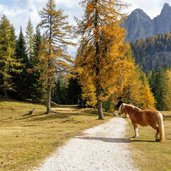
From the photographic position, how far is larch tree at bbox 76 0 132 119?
32812 mm

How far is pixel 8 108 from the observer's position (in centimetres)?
5203

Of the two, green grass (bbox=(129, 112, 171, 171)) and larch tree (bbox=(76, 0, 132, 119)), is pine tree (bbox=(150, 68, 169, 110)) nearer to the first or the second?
larch tree (bbox=(76, 0, 132, 119))

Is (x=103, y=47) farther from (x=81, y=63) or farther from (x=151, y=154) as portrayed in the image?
(x=151, y=154)

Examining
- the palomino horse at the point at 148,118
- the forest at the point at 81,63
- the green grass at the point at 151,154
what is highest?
the forest at the point at 81,63

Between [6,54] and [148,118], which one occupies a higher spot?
[6,54]

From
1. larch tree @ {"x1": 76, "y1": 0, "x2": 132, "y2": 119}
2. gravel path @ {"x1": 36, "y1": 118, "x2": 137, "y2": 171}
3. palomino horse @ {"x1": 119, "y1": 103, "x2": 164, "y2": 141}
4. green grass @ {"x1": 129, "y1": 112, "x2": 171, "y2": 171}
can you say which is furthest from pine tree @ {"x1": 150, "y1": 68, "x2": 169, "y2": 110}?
gravel path @ {"x1": 36, "y1": 118, "x2": 137, "y2": 171}

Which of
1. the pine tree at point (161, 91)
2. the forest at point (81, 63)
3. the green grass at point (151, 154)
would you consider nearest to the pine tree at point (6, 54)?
the forest at point (81, 63)

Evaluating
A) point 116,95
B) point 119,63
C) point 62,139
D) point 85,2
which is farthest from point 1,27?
point 62,139

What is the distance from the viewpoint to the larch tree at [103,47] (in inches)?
1292

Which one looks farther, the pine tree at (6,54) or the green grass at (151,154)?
the pine tree at (6,54)

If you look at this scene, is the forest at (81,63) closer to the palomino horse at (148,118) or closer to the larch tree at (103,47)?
the larch tree at (103,47)

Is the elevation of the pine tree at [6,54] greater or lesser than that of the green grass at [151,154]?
greater

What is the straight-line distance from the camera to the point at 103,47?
109ft

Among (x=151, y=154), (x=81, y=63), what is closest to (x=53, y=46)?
(x=81, y=63)
